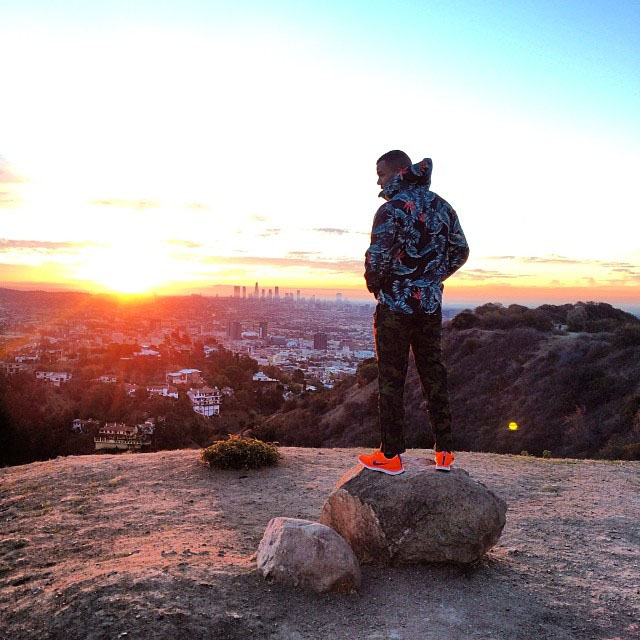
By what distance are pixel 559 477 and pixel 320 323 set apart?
62.0 metres

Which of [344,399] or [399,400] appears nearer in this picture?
[399,400]

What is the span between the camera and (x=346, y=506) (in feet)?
17.4

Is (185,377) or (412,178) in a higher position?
(412,178)

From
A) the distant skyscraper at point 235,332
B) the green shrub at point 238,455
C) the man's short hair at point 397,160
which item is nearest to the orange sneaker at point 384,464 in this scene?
the man's short hair at point 397,160

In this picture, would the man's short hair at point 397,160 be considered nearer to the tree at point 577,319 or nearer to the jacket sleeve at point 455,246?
the jacket sleeve at point 455,246

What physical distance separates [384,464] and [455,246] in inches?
84.7

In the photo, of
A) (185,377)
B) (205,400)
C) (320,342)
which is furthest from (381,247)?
(320,342)

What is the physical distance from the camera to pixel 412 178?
4941mm

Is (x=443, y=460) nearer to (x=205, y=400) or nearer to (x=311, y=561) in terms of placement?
(x=311, y=561)

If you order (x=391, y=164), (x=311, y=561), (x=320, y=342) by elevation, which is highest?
(x=391, y=164)

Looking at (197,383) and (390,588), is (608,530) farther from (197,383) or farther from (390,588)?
(197,383)

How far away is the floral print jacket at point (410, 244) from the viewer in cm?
482

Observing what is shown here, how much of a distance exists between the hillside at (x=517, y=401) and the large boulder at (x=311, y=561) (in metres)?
13.4

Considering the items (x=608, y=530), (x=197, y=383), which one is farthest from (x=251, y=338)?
(x=608, y=530)
